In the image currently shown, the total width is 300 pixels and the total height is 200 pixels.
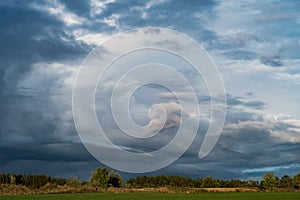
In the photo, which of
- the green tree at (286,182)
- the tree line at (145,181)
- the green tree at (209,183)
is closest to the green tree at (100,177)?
the tree line at (145,181)

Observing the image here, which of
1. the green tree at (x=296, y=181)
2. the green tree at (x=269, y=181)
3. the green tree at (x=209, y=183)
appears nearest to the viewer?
the green tree at (x=269, y=181)

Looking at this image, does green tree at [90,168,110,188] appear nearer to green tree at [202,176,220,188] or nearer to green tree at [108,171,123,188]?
green tree at [108,171,123,188]

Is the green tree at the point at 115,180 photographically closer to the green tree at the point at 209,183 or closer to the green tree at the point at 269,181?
the green tree at the point at 209,183

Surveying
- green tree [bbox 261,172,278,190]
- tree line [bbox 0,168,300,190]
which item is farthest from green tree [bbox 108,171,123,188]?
green tree [bbox 261,172,278,190]

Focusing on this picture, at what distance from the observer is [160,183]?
191m

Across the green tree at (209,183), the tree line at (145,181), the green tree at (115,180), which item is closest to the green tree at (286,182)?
the tree line at (145,181)

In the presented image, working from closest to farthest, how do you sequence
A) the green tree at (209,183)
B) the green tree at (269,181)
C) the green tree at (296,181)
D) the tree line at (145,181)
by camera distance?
the tree line at (145,181) < the green tree at (269,181) < the green tree at (296,181) < the green tree at (209,183)

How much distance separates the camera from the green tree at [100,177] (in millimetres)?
136000

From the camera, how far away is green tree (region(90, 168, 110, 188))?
446 ft

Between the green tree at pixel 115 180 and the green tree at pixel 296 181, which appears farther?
the green tree at pixel 296 181

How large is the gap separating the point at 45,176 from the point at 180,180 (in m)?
63.4

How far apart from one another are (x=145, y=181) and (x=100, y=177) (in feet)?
200

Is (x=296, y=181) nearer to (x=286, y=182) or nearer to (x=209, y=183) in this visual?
(x=286, y=182)

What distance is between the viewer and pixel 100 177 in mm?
136875
